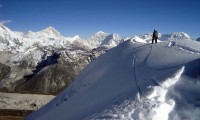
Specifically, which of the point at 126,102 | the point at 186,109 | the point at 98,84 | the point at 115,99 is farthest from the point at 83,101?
the point at 186,109

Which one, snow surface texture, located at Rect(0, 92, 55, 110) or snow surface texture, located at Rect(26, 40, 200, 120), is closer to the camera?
snow surface texture, located at Rect(26, 40, 200, 120)

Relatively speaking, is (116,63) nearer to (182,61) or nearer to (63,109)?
(63,109)

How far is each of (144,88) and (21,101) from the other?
256 feet

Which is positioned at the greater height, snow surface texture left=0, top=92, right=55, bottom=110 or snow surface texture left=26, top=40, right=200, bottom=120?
snow surface texture left=26, top=40, right=200, bottom=120

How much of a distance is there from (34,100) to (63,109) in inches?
2715

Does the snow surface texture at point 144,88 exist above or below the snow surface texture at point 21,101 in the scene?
above

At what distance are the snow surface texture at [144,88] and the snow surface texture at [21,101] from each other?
61946 millimetres

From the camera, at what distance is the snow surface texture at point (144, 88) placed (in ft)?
48.2

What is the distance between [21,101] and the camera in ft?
295

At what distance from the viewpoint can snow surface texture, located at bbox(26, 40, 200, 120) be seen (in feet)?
48.2

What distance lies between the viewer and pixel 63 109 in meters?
24.9

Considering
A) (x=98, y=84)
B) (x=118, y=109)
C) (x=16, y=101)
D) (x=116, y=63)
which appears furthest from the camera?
(x=16, y=101)

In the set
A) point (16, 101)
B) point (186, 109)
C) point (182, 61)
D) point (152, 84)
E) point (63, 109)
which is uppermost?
point (182, 61)

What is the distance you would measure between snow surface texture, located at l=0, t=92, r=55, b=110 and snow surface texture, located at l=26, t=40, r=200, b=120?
6195 centimetres
